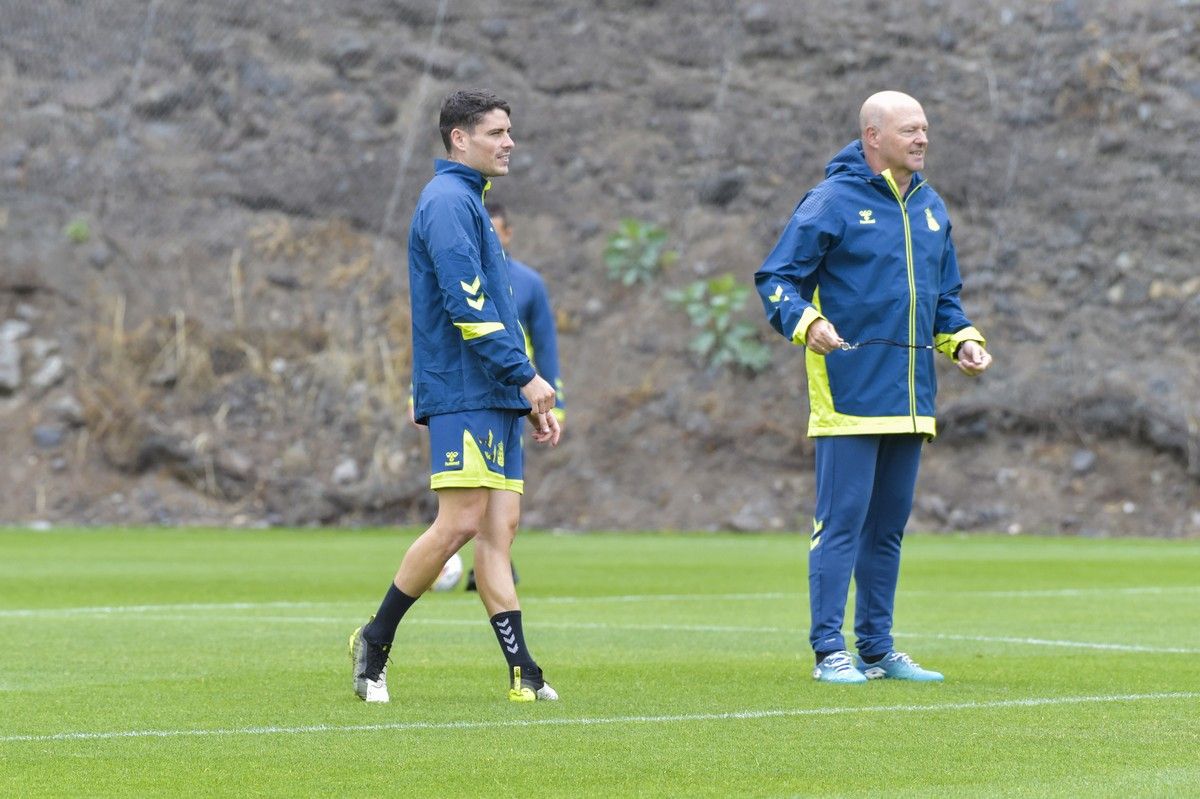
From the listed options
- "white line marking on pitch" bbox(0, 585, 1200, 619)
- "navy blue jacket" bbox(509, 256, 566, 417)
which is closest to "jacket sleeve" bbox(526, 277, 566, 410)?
"navy blue jacket" bbox(509, 256, 566, 417)

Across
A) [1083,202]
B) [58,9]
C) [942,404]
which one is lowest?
[942,404]

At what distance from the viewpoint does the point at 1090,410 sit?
24.8 m

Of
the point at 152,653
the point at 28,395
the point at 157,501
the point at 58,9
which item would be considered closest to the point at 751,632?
the point at 152,653

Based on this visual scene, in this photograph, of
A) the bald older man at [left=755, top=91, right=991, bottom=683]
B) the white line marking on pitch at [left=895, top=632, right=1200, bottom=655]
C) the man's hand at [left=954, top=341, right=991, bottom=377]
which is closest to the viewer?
the bald older man at [left=755, top=91, right=991, bottom=683]

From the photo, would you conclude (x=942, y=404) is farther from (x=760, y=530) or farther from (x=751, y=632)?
(x=751, y=632)

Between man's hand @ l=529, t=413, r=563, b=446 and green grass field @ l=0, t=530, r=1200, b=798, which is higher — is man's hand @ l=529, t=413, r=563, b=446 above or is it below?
above

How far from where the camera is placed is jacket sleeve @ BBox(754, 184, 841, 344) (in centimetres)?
826

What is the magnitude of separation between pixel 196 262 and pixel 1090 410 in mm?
11712

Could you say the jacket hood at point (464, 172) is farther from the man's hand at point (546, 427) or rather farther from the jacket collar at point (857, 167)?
the jacket collar at point (857, 167)

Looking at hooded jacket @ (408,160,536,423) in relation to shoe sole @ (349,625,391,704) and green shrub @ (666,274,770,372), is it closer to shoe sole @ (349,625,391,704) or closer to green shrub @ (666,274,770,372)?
shoe sole @ (349,625,391,704)

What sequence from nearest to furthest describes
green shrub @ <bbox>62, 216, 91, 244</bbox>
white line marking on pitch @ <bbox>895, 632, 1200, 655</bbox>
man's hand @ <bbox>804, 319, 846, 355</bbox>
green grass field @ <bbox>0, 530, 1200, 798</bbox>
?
green grass field @ <bbox>0, 530, 1200, 798</bbox>, man's hand @ <bbox>804, 319, 846, 355</bbox>, white line marking on pitch @ <bbox>895, 632, 1200, 655</bbox>, green shrub @ <bbox>62, 216, 91, 244</bbox>

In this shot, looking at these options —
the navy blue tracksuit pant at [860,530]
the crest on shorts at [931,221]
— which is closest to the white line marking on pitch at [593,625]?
the navy blue tracksuit pant at [860,530]

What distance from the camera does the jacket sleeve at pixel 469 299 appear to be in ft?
24.5

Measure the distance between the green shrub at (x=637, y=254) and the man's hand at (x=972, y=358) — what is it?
61.8 feet
